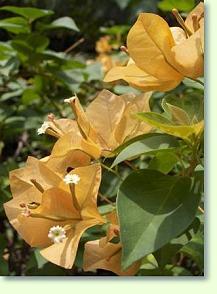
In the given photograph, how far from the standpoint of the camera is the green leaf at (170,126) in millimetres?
715

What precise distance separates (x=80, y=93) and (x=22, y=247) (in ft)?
1.50

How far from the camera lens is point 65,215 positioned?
2.58 feet

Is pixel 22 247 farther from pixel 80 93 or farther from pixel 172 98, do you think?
pixel 172 98

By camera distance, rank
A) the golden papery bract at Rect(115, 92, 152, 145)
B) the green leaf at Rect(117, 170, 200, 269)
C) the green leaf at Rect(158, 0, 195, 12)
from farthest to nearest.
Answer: the green leaf at Rect(158, 0, 195, 12) < the golden papery bract at Rect(115, 92, 152, 145) < the green leaf at Rect(117, 170, 200, 269)

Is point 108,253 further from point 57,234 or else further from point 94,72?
point 94,72

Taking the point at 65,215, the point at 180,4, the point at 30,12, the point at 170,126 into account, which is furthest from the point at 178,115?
the point at 180,4

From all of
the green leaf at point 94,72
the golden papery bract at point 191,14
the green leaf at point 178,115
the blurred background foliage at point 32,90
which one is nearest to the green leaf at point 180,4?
the blurred background foliage at point 32,90

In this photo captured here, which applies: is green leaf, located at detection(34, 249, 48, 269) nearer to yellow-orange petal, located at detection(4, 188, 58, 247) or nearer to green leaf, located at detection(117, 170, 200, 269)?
yellow-orange petal, located at detection(4, 188, 58, 247)

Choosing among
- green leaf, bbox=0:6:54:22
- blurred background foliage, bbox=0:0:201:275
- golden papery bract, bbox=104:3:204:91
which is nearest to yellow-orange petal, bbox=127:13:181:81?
golden papery bract, bbox=104:3:204:91

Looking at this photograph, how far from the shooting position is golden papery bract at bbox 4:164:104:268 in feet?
2.53

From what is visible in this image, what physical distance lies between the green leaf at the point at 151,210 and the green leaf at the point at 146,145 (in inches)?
0.9

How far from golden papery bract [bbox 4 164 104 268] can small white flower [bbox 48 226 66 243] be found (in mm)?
14

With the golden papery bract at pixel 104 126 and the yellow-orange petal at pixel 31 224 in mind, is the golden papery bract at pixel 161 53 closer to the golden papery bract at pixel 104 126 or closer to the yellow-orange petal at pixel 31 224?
the golden papery bract at pixel 104 126

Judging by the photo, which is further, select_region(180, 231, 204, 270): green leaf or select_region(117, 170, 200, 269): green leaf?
select_region(180, 231, 204, 270): green leaf
